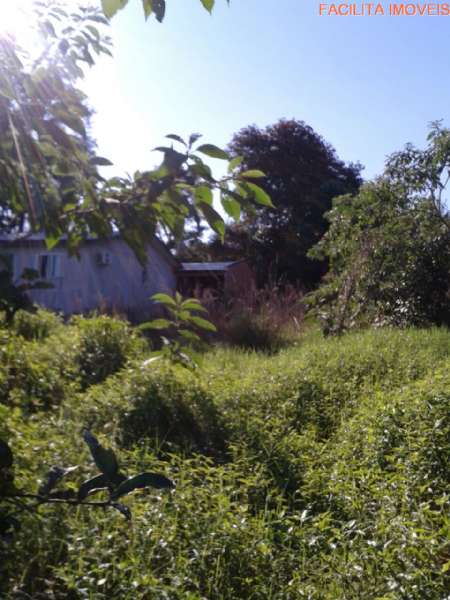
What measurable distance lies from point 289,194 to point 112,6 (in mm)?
24473

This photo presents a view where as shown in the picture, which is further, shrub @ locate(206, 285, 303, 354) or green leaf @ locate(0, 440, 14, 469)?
shrub @ locate(206, 285, 303, 354)

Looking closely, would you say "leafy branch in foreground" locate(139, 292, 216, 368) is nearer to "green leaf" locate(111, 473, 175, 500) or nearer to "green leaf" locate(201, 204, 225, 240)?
"green leaf" locate(201, 204, 225, 240)

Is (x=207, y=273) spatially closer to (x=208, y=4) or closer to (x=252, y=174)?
(x=252, y=174)

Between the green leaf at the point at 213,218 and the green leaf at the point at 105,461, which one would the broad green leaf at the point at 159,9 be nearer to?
the green leaf at the point at 213,218

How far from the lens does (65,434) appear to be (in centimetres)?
463

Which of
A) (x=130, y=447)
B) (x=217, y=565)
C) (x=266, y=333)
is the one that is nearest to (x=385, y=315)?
(x=266, y=333)

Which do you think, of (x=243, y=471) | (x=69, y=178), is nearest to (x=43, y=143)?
(x=69, y=178)

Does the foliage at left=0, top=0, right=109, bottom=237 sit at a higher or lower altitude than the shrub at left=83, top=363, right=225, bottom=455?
higher

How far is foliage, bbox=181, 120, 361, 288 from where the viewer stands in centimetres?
2417

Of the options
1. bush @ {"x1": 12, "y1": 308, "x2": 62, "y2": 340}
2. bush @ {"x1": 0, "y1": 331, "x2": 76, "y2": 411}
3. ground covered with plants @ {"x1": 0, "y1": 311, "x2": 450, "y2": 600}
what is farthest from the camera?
bush @ {"x1": 12, "y1": 308, "x2": 62, "y2": 340}

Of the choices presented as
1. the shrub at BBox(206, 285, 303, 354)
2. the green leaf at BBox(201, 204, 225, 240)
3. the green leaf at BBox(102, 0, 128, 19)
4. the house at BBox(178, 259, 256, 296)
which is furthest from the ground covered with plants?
the house at BBox(178, 259, 256, 296)

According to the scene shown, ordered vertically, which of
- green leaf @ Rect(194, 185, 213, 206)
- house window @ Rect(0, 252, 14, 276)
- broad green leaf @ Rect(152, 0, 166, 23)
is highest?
broad green leaf @ Rect(152, 0, 166, 23)

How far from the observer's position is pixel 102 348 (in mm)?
7199

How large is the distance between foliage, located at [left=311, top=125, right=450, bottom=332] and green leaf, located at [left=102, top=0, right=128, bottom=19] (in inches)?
313
